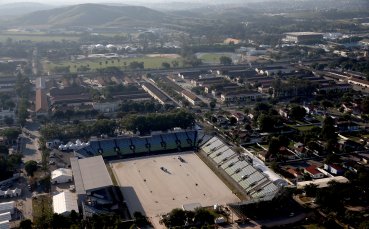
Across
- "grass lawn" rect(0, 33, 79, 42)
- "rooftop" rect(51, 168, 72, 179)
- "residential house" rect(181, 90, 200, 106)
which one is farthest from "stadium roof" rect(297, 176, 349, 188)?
"grass lawn" rect(0, 33, 79, 42)

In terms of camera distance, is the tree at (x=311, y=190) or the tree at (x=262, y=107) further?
the tree at (x=262, y=107)

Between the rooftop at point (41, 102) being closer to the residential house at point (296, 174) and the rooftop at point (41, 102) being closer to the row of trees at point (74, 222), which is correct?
the row of trees at point (74, 222)

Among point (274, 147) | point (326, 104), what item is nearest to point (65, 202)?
point (274, 147)

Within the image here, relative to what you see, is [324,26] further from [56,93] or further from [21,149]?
[21,149]

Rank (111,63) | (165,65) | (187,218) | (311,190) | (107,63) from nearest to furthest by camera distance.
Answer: (187,218), (311,190), (165,65), (107,63), (111,63)

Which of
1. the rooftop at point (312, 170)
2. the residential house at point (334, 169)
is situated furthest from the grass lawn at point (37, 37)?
the residential house at point (334, 169)

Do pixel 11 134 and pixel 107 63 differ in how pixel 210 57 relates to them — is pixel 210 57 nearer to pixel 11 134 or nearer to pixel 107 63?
pixel 107 63

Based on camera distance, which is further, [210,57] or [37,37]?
[37,37]

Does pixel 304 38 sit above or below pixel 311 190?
above
